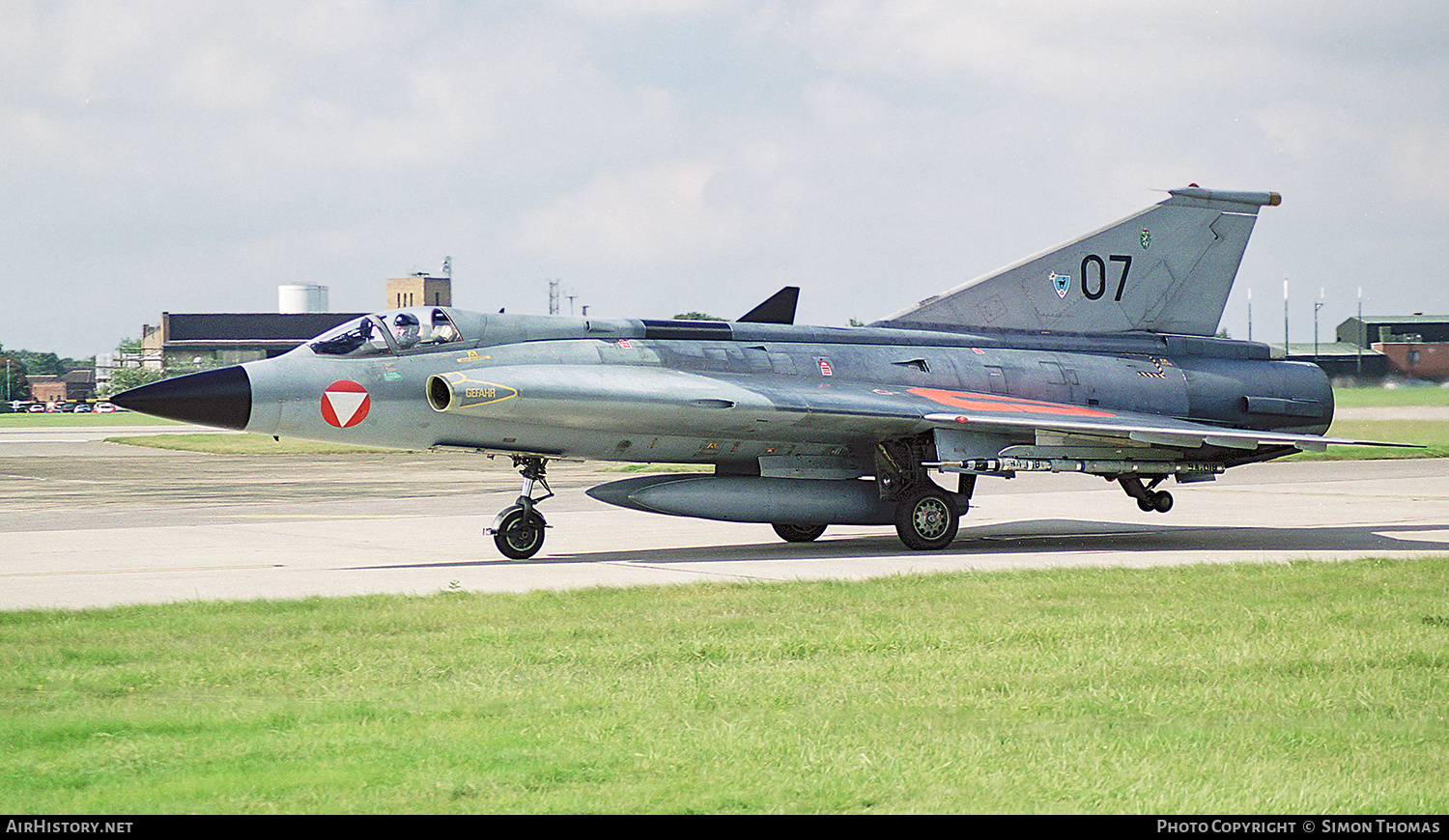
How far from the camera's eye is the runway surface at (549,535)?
13.2 m

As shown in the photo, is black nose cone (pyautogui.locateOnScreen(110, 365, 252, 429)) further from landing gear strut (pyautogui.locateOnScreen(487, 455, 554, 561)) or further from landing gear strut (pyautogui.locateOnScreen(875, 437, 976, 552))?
landing gear strut (pyautogui.locateOnScreen(875, 437, 976, 552))

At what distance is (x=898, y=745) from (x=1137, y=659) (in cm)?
266

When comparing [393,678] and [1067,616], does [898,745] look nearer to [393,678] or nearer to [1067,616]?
[393,678]

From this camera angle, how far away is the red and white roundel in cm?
1400

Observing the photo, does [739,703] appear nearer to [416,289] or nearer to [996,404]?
[996,404]

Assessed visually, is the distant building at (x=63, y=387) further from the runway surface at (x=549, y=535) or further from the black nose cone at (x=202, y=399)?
the black nose cone at (x=202, y=399)

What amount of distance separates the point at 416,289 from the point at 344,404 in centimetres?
8472

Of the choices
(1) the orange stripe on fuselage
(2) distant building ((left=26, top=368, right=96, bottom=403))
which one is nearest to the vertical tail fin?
(1) the orange stripe on fuselage

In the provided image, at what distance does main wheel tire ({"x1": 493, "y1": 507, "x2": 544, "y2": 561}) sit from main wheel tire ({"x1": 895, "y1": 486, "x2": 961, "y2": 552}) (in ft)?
13.6

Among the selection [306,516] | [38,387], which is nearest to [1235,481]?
[306,516]

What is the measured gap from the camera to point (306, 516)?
20609 millimetres

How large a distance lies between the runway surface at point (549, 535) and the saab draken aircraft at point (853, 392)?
0.83m

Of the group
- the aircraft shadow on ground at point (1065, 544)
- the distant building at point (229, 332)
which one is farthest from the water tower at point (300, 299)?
the aircraft shadow on ground at point (1065, 544)
